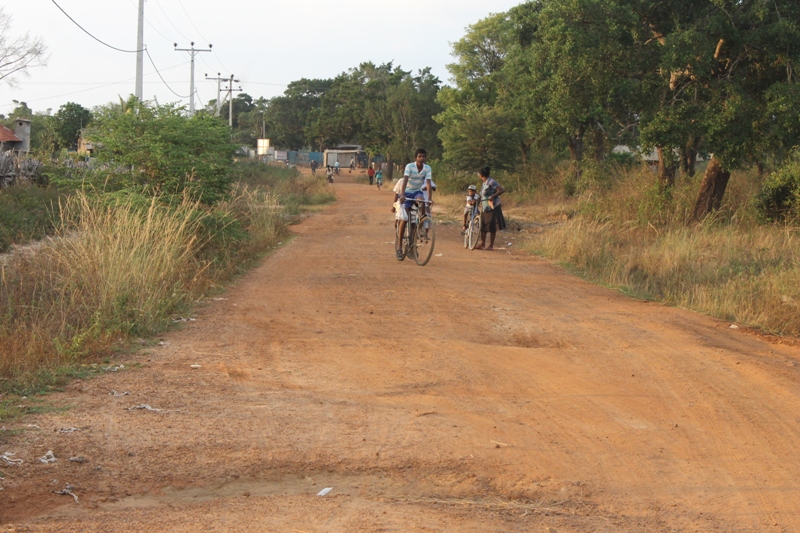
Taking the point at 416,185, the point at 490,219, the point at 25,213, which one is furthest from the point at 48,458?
the point at 25,213

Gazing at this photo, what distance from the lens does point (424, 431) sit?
16.1 ft

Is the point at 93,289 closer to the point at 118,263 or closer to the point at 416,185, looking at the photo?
the point at 118,263

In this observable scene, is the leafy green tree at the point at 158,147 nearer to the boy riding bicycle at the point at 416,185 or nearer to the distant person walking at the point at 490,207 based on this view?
the boy riding bicycle at the point at 416,185

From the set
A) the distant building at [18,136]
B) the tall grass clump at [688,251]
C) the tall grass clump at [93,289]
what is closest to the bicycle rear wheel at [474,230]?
the tall grass clump at [688,251]

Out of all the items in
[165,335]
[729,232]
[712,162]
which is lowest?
[165,335]

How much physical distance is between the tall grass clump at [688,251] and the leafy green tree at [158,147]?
21.7ft

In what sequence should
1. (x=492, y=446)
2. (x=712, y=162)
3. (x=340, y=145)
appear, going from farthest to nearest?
(x=340, y=145) < (x=712, y=162) < (x=492, y=446)

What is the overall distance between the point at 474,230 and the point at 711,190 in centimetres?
614

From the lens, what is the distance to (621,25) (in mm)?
16797

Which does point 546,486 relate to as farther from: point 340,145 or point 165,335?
point 340,145

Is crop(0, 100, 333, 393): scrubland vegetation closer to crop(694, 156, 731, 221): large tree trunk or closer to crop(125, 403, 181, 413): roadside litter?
crop(125, 403, 181, 413): roadside litter

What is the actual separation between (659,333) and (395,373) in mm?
3244

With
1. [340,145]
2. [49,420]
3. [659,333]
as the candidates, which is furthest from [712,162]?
[340,145]

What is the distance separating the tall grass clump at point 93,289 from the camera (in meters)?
6.39
